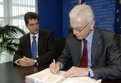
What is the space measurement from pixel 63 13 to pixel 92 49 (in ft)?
12.1

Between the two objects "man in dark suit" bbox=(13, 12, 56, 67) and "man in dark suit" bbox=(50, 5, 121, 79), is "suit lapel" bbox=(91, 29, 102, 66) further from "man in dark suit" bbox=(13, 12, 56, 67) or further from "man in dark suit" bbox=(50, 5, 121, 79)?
"man in dark suit" bbox=(13, 12, 56, 67)

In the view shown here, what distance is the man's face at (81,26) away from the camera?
4.65ft

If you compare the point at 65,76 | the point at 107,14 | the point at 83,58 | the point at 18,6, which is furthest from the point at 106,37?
the point at 18,6

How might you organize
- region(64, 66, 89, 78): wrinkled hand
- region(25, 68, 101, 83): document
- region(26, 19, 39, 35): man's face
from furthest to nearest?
region(26, 19, 39, 35): man's face
region(64, 66, 89, 78): wrinkled hand
region(25, 68, 101, 83): document

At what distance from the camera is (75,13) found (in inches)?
56.0

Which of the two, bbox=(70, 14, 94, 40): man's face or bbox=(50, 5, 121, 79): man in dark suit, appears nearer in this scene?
bbox=(50, 5, 121, 79): man in dark suit

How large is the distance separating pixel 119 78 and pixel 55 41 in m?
1.39

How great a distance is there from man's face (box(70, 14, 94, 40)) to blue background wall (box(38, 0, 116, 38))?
256cm

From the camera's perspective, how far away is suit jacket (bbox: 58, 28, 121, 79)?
1.27 meters

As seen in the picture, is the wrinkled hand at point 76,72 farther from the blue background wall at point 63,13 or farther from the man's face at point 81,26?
the blue background wall at point 63,13

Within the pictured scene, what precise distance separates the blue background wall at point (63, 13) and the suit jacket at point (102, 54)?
A: 243 cm

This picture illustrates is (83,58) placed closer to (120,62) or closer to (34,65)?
(120,62)

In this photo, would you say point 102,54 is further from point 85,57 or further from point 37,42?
point 37,42

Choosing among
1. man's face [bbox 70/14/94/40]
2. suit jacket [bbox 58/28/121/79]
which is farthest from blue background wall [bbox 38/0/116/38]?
man's face [bbox 70/14/94/40]
